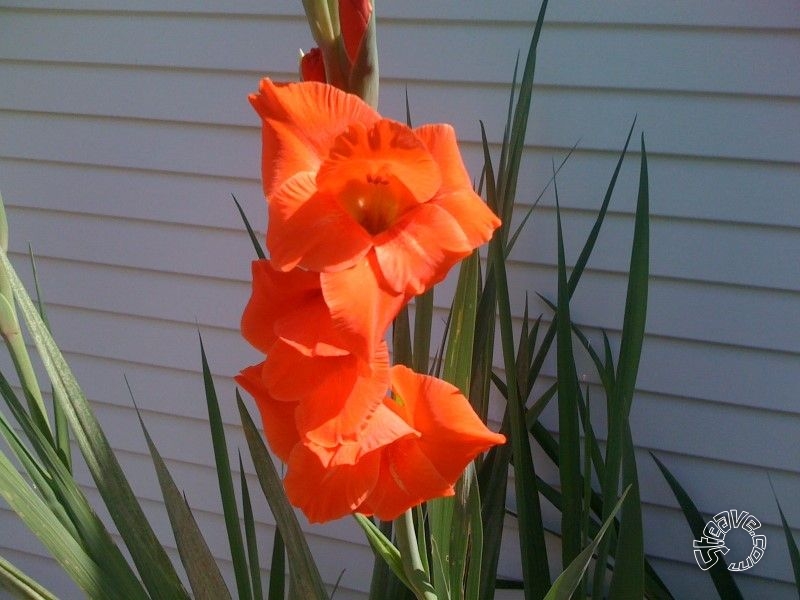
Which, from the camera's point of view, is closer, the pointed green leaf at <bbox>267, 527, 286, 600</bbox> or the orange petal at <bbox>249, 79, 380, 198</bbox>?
the orange petal at <bbox>249, 79, 380, 198</bbox>

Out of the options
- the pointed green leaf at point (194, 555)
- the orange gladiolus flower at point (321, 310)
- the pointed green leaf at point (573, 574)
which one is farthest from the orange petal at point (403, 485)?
the pointed green leaf at point (194, 555)

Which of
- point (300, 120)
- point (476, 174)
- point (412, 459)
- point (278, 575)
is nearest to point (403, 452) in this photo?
point (412, 459)

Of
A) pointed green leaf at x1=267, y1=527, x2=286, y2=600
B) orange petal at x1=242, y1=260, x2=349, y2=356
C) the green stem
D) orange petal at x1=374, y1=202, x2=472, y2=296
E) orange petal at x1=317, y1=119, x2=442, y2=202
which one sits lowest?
pointed green leaf at x1=267, y1=527, x2=286, y2=600

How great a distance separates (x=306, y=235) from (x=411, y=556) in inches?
12.0

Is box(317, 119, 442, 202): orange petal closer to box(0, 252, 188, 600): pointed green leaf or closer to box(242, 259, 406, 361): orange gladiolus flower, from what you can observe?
box(242, 259, 406, 361): orange gladiolus flower

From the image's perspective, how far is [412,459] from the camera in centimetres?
48

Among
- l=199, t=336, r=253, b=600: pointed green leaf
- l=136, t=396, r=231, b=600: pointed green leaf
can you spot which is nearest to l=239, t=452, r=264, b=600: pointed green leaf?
l=199, t=336, r=253, b=600: pointed green leaf

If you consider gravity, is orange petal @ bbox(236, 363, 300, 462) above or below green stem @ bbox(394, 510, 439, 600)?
above

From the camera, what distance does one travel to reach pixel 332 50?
1.61ft

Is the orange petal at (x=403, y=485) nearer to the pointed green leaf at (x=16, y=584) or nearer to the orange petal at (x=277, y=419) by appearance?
the orange petal at (x=277, y=419)

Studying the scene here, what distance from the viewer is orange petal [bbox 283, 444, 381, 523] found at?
452 millimetres

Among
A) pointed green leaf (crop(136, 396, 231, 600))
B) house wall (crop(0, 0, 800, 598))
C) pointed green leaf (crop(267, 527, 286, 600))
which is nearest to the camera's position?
pointed green leaf (crop(136, 396, 231, 600))

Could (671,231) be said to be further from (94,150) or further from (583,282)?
(94,150)

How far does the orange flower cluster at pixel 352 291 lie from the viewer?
1.33ft
